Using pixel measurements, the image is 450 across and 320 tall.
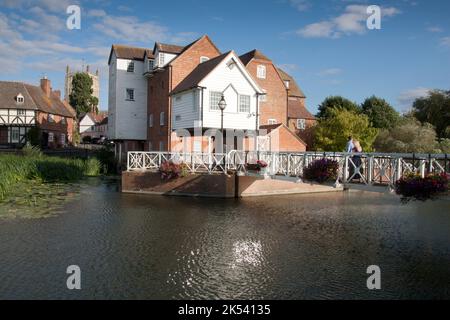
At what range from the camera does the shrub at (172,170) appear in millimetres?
25625

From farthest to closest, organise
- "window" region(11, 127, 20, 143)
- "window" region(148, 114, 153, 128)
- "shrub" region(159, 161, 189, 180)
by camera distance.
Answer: "window" region(11, 127, 20, 143) < "window" region(148, 114, 153, 128) < "shrub" region(159, 161, 189, 180)

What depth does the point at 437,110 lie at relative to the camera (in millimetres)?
44875

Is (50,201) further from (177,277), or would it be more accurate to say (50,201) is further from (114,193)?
(177,277)

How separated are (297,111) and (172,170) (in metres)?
25.4

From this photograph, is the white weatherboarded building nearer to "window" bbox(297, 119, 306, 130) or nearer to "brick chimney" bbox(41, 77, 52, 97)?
"window" bbox(297, 119, 306, 130)

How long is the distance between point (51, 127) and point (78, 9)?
44.0 m

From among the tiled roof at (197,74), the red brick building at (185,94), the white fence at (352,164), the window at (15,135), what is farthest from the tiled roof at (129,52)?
the window at (15,135)

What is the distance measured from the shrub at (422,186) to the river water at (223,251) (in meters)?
2.10

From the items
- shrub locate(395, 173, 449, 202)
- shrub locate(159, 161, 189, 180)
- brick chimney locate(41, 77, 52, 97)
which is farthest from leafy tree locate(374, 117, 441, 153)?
brick chimney locate(41, 77, 52, 97)

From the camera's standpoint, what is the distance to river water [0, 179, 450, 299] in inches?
386

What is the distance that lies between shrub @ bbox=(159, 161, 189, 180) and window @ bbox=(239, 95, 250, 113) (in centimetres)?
781

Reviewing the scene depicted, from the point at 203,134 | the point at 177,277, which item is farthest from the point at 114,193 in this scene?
the point at 177,277

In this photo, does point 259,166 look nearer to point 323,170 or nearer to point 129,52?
point 323,170

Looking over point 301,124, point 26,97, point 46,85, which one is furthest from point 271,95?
point 46,85
